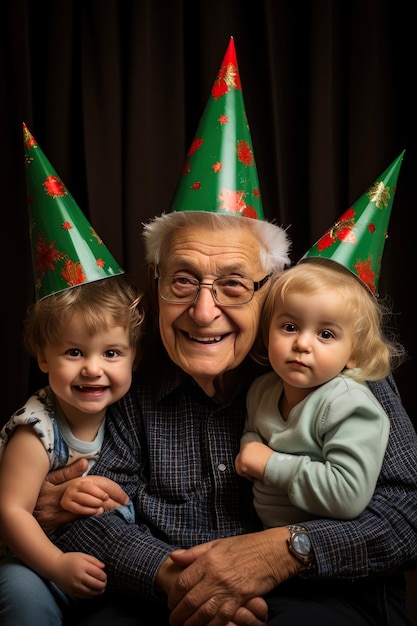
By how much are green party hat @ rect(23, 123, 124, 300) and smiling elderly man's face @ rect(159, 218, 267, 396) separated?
166mm

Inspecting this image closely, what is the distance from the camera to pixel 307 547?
143 centimetres

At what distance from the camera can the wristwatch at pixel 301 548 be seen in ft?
4.69

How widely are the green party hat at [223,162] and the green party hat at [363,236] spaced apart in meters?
0.18

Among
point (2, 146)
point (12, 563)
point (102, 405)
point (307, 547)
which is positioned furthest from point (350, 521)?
point (2, 146)

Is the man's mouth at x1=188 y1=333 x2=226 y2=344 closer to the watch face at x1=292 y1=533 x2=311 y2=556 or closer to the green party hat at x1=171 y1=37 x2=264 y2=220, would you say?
the green party hat at x1=171 y1=37 x2=264 y2=220

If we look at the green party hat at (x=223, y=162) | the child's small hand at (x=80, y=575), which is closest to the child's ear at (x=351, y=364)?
the green party hat at (x=223, y=162)

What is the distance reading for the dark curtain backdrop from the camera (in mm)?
2074

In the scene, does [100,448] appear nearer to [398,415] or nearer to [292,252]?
[398,415]

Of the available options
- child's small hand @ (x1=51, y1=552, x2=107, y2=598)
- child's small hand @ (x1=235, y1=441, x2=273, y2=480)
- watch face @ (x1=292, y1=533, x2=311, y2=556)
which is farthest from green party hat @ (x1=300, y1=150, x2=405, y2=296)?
child's small hand @ (x1=51, y1=552, x2=107, y2=598)

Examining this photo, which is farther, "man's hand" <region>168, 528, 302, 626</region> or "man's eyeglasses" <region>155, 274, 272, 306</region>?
"man's eyeglasses" <region>155, 274, 272, 306</region>

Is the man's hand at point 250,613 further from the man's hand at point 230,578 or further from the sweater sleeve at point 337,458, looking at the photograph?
the sweater sleeve at point 337,458

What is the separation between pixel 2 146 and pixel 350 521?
1488 mm

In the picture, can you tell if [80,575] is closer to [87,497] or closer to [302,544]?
[87,497]

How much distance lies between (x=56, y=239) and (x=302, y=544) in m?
0.84
